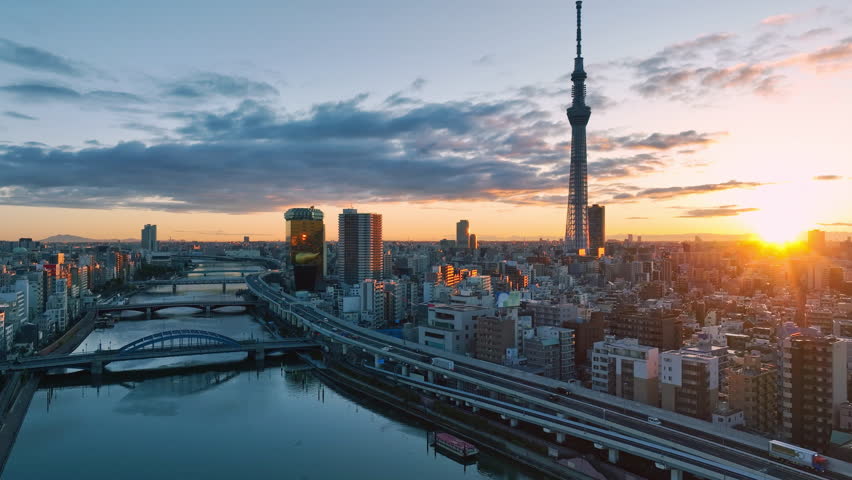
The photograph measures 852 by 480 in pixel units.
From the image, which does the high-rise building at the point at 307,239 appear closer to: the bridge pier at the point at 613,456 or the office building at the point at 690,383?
the office building at the point at 690,383

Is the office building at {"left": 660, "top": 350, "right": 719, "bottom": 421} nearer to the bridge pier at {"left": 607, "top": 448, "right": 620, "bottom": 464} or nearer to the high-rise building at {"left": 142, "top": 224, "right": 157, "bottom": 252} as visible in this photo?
the bridge pier at {"left": 607, "top": 448, "right": 620, "bottom": 464}

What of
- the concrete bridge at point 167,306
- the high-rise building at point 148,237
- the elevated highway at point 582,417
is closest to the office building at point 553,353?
the elevated highway at point 582,417

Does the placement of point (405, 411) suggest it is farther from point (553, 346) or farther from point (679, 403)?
point (679, 403)

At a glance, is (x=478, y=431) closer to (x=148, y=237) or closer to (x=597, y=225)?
(x=597, y=225)

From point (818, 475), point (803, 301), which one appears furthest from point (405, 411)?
point (803, 301)

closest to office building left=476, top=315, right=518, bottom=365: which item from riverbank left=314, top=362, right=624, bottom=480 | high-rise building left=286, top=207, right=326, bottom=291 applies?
riverbank left=314, top=362, right=624, bottom=480

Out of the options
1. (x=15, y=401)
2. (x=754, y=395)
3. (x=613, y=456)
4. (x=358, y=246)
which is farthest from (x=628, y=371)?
(x=358, y=246)

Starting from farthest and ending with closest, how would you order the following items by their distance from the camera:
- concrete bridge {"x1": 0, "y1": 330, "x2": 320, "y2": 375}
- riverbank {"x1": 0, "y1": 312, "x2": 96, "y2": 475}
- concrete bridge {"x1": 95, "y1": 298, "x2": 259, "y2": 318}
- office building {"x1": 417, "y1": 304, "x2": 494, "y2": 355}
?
1. concrete bridge {"x1": 95, "y1": 298, "x2": 259, "y2": 318}
2. office building {"x1": 417, "y1": 304, "x2": 494, "y2": 355}
3. concrete bridge {"x1": 0, "y1": 330, "x2": 320, "y2": 375}
4. riverbank {"x1": 0, "y1": 312, "x2": 96, "y2": 475}
